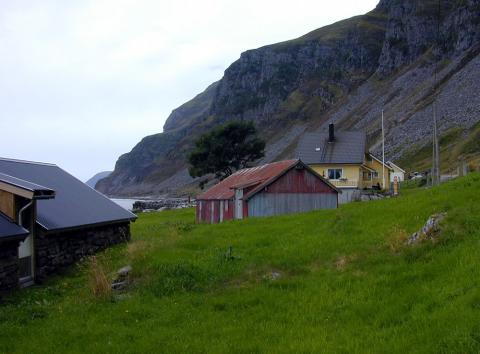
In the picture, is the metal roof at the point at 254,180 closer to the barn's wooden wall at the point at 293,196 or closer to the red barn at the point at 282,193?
the red barn at the point at 282,193

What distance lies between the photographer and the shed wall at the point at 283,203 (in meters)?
33.9

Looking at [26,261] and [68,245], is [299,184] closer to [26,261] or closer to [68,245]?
[68,245]

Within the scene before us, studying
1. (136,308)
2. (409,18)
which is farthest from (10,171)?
(409,18)

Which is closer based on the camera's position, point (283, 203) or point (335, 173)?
point (283, 203)

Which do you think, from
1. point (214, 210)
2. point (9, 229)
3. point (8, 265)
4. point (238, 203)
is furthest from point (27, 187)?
point (214, 210)

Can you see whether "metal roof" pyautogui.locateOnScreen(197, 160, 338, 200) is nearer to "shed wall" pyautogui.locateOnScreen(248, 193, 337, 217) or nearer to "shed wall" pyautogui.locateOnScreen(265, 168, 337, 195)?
"shed wall" pyautogui.locateOnScreen(265, 168, 337, 195)

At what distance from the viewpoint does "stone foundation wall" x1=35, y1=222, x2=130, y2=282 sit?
17656 millimetres

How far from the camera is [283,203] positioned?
3450 cm

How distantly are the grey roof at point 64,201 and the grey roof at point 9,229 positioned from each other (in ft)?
5.19

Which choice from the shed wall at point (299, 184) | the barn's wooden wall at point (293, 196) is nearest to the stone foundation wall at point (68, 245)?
the barn's wooden wall at point (293, 196)

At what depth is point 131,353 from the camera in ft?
30.4

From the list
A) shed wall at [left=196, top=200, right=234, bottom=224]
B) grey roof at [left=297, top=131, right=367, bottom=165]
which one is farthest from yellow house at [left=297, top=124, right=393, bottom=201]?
shed wall at [left=196, top=200, right=234, bottom=224]

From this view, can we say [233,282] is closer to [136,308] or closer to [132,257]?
[136,308]

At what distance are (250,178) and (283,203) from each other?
4.51 metres
